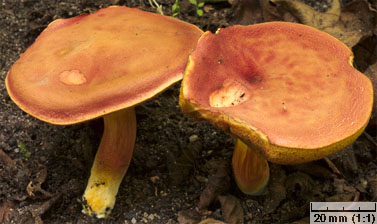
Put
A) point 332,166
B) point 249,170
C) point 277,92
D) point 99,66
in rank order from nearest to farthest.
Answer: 1. point 277,92
2. point 99,66
3. point 249,170
4. point 332,166

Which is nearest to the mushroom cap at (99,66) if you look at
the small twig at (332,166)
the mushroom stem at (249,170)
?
the mushroom stem at (249,170)

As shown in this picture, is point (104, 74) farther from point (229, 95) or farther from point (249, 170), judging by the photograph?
point (249, 170)

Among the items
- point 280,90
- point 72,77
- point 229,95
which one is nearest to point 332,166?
point 280,90

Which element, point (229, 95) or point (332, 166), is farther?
point (332, 166)

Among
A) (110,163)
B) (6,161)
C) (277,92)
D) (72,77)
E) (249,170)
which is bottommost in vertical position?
(6,161)

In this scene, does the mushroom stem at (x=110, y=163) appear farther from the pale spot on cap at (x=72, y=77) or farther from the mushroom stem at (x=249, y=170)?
the mushroom stem at (x=249, y=170)

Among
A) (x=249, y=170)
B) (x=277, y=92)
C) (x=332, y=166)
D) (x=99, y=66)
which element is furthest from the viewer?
(x=332, y=166)

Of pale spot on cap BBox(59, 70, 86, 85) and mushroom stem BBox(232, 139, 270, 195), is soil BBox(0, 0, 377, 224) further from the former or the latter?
pale spot on cap BBox(59, 70, 86, 85)

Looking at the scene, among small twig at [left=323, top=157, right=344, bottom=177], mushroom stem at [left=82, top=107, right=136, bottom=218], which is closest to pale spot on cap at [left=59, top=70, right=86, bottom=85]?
mushroom stem at [left=82, top=107, right=136, bottom=218]
